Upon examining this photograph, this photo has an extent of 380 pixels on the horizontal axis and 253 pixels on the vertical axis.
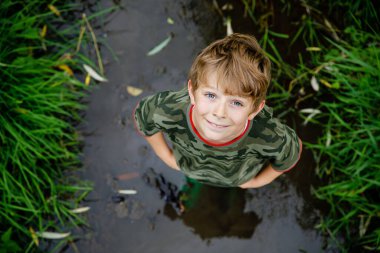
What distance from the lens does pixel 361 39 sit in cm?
271

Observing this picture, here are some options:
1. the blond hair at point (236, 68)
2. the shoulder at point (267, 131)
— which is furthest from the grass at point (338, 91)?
the blond hair at point (236, 68)

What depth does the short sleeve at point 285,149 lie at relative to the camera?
1.62 metres

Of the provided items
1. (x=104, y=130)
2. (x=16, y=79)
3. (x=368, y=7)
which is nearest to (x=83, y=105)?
(x=104, y=130)

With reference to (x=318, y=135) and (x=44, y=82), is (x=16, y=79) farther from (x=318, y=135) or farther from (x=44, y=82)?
(x=318, y=135)

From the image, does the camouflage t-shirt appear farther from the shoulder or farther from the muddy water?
the muddy water

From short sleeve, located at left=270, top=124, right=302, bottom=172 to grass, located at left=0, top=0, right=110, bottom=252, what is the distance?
142 centimetres

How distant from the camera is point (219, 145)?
1615 millimetres

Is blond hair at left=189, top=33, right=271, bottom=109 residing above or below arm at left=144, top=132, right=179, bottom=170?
above

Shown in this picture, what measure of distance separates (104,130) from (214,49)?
148cm

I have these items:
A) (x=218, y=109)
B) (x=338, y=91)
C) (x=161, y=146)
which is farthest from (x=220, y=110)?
(x=338, y=91)

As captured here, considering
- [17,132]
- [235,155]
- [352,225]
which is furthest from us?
[352,225]

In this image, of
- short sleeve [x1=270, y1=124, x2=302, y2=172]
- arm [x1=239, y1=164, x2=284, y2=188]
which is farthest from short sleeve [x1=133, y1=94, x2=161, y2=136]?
arm [x1=239, y1=164, x2=284, y2=188]

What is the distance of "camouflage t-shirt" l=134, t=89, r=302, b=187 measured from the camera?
1.61 meters

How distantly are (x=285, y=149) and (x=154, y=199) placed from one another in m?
1.23
